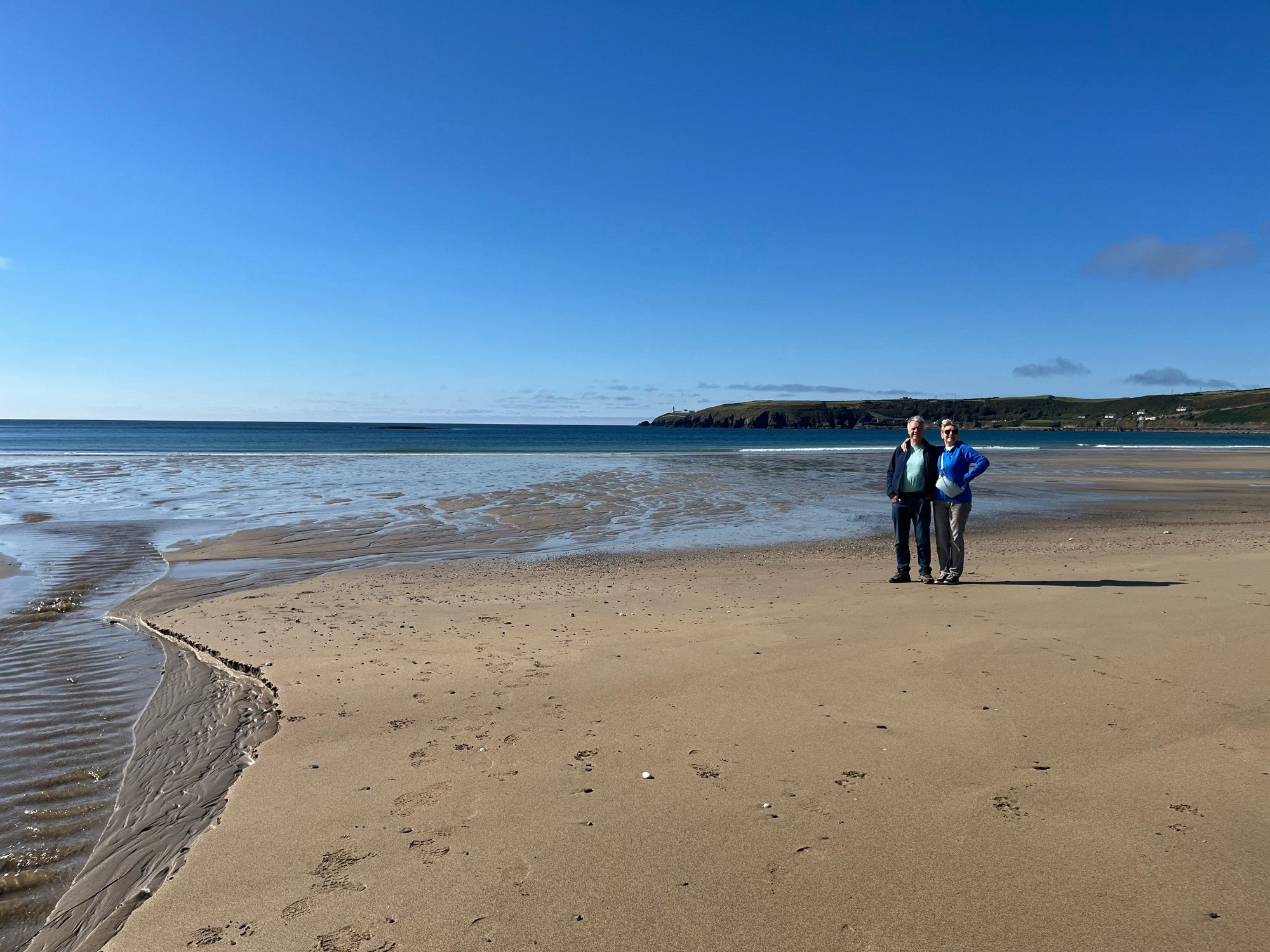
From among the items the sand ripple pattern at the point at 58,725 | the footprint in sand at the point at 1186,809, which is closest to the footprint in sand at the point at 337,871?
the sand ripple pattern at the point at 58,725

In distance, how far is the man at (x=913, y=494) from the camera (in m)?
10.0

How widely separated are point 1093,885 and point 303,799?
3832 mm

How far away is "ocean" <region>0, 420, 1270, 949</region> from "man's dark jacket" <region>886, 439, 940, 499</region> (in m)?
4.35

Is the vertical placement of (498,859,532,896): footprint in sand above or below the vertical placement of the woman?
below

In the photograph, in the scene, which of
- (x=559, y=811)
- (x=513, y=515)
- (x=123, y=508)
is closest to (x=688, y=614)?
(x=559, y=811)

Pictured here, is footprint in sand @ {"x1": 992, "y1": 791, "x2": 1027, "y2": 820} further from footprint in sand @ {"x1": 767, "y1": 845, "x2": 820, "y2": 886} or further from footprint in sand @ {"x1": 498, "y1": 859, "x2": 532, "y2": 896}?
footprint in sand @ {"x1": 498, "y1": 859, "x2": 532, "y2": 896}

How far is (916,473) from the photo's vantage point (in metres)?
10.2

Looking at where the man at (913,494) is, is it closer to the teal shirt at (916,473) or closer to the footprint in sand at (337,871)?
the teal shirt at (916,473)

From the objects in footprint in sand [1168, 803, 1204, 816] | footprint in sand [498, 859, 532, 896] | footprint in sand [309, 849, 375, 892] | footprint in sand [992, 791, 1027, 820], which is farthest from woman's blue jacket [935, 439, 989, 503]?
footprint in sand [309, 849, 375, 892]

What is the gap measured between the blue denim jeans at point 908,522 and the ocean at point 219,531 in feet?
14.1

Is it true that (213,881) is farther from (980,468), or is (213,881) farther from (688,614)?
(980,468)

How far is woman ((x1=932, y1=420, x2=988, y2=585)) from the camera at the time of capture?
995 cm

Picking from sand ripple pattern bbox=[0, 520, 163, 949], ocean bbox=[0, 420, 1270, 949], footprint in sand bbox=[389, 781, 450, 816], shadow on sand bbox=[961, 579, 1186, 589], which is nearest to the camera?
sand ripple pattern bbox=[0, 520, 163, 949]

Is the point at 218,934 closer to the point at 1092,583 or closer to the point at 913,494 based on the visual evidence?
the point at 913,494
